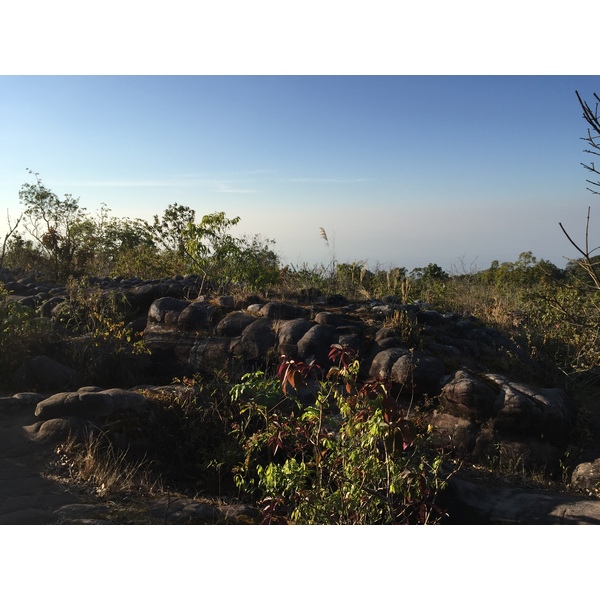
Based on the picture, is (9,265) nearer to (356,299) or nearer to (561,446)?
(356,299)

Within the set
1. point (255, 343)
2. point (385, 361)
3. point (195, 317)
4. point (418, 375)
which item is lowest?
point (418, 375)

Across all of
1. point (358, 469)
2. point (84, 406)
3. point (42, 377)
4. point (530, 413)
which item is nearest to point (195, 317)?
point (42, 377)

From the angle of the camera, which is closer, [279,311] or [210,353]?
[210,353]

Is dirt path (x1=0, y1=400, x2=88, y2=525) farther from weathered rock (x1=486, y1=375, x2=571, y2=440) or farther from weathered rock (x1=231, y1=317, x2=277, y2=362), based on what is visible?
weathered rock (x1=486, y1=375, x2=571, y2=440)

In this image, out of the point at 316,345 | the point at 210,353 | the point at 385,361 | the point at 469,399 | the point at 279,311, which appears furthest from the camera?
the point at 279,311

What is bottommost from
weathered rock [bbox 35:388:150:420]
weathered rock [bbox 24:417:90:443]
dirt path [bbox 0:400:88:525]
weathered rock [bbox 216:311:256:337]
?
dirt path [bbox 0:400:88:525]

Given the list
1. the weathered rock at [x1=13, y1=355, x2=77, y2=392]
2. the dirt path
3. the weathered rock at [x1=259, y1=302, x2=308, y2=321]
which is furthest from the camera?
the weathered rock at [x1=259, y1=302, x2=308, y2=321]

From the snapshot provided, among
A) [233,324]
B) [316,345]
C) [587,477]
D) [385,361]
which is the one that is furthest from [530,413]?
[233,324]

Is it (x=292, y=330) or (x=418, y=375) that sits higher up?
(x=292, y=330)

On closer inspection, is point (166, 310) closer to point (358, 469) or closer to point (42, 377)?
point (42, 377)

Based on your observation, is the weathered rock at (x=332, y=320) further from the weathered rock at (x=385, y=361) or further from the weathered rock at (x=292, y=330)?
the weathered rock at (x=385, y=361)

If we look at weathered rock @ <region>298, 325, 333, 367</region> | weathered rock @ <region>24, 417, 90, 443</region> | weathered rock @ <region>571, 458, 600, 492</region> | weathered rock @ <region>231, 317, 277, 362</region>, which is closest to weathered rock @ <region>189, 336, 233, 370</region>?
weathered rock @ <region>231, 317, 277, 362</region>

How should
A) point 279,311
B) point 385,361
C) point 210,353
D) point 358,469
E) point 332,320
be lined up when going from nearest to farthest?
point 358,469
point 385,361
point 210,353
point 332,320
point 279,311

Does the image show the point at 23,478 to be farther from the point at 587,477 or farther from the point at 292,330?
the point at 587,477
